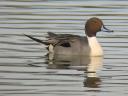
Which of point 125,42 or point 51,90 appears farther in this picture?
point 125,42

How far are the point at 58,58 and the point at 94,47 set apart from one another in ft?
2.68

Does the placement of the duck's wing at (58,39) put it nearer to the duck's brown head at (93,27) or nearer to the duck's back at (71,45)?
the duck's back at (71,45)

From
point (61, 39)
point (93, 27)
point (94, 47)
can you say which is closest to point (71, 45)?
point (61, 39)

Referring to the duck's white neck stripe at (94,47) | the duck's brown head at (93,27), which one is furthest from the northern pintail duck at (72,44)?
the duck's brown head at (93,27)

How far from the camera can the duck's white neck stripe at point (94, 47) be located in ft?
56.9

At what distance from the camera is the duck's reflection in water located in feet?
47.4

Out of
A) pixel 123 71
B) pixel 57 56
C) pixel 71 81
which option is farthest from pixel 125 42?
pixel 71 81

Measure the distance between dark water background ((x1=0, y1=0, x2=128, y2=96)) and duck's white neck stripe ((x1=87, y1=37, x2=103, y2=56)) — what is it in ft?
0.46

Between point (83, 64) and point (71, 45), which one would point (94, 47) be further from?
point (83, 64)

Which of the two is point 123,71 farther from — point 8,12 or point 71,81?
point 8,12

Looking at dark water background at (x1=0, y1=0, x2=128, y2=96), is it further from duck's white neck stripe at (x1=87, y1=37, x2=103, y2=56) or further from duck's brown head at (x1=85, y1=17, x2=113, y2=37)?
duck's brown head at (x1=85, y1=17, x2=113, y2=37)

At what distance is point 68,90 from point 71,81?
0.73 meters

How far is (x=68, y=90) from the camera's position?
13.4 metres

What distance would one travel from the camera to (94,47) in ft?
57.6
